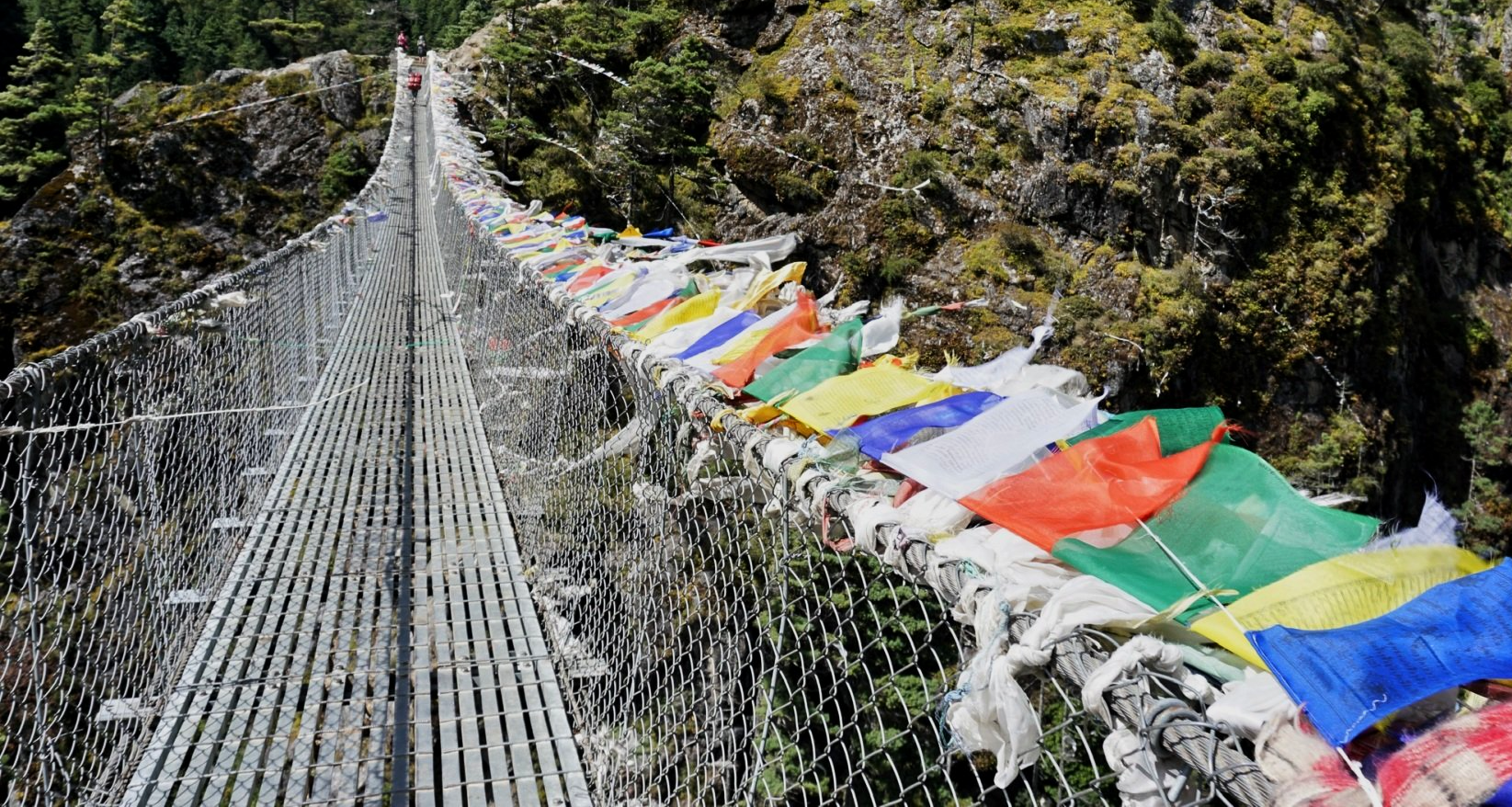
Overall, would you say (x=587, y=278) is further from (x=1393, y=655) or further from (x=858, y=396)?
(x=1393, y=655)

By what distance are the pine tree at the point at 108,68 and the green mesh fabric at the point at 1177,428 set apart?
2728 centimetres

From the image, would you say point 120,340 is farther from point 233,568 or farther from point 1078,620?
point 1078,620

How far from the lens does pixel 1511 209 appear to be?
71.5 feet

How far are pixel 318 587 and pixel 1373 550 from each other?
2.73 meters

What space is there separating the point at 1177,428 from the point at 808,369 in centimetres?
119

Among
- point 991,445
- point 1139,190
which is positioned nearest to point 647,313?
point 991,445

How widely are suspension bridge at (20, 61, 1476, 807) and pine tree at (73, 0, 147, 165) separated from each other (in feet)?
77.2

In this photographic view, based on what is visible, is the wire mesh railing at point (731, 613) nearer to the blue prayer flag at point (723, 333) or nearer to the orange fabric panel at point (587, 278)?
the orange fabric panel at point (587, 278)

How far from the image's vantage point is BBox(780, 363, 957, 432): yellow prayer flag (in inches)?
102

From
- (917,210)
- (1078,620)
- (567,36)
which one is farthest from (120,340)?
(567,36)

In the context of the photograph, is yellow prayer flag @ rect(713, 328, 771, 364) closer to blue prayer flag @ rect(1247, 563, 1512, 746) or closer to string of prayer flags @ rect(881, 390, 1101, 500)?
string of prayer flags @ rect(881, 390, 1101, 500)

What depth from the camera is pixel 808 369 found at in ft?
9.87

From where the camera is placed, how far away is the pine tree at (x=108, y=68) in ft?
75.4

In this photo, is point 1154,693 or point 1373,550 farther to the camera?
point 1373,550
